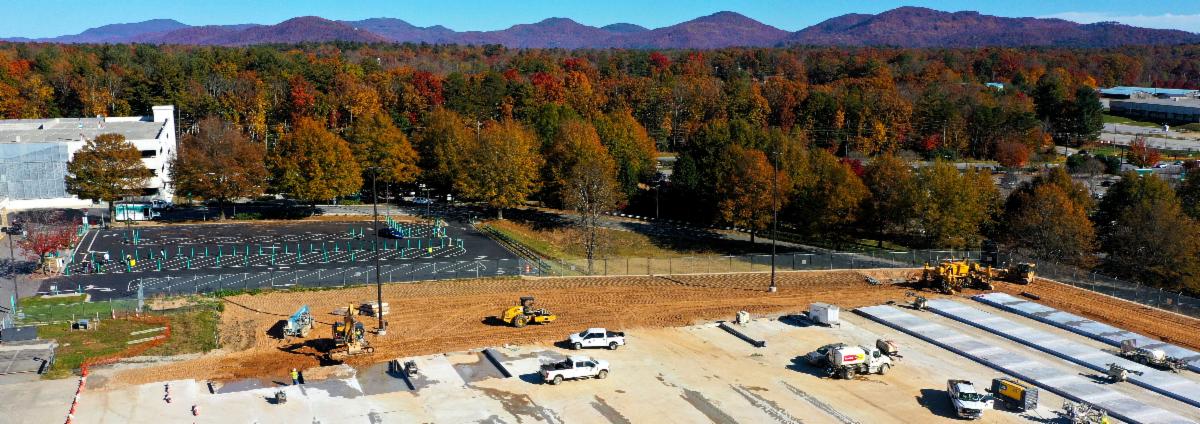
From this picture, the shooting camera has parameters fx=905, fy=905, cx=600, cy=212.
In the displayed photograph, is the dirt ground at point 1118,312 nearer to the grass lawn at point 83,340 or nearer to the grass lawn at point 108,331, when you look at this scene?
the grass lawn at point 108,331

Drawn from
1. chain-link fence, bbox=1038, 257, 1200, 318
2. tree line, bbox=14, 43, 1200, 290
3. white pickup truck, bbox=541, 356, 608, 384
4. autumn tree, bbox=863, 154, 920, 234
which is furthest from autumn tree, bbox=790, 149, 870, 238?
white pickup truck, bbox=541, 356, 608, 384

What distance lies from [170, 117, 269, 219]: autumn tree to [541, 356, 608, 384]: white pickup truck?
1878 inches

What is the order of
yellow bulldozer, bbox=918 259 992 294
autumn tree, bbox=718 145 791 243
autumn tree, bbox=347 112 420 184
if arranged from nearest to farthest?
yellow bulldozer, bbox=918 259 992 294
autumn tree, bbox=718 145 791 243
autumn tree, bbox=347 112 420 184

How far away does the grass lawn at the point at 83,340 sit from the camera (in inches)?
Result: 1428

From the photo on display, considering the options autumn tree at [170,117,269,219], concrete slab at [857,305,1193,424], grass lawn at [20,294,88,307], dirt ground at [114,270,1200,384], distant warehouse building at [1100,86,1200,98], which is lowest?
concrete slab at [857,305,1193,424]

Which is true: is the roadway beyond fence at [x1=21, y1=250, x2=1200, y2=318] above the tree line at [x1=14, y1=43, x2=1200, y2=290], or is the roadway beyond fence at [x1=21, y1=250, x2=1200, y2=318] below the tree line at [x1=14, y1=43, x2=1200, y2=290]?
below

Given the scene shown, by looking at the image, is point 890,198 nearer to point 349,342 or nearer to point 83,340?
point 349,342

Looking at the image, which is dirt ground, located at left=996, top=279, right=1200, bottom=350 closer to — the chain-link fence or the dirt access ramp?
the chain-link fence

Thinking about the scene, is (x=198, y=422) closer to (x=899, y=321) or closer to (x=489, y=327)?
(x=489, y=327)

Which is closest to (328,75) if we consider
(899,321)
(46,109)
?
(46,109)

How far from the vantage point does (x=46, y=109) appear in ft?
371

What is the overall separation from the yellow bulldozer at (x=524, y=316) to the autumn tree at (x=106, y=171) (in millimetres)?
42127

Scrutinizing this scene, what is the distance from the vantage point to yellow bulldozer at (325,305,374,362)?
3825 cm

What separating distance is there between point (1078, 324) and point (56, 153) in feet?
253
